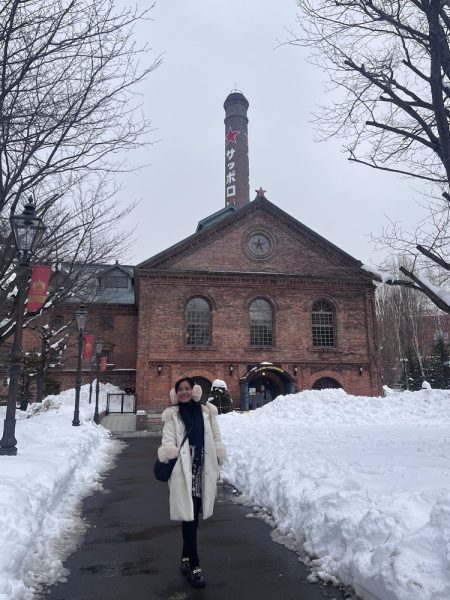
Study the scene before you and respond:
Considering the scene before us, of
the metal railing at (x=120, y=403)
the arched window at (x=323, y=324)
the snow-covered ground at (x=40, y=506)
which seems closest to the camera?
the snow-covered ground at (x=40, y=506)

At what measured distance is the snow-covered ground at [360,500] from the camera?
346 cm

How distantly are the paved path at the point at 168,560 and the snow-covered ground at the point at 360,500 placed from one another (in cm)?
28

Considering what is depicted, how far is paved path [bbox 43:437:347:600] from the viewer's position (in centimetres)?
409

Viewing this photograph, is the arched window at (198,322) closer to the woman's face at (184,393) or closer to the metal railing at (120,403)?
the metal railing at (120,403)

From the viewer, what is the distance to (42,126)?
8.46m

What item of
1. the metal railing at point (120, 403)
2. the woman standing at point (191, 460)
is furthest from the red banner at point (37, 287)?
the metal railing at point (120, 403)

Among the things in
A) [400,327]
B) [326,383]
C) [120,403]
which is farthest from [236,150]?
[120,403]

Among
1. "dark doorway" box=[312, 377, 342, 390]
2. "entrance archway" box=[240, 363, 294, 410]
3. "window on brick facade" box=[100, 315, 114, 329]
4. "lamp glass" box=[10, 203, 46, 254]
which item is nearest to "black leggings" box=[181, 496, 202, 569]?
"lamp glass" box=[10, 203, 46, 254]

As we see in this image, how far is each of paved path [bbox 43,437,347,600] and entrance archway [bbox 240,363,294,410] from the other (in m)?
19.5

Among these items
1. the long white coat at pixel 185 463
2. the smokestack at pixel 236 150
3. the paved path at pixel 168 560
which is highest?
the smokestack at pixel 236 150

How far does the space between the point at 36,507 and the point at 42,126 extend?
6.28 meters

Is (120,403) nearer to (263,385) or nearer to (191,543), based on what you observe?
(263,385)

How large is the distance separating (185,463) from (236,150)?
5112 centimetres

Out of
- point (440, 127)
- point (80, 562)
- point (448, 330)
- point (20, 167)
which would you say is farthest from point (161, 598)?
point (448, 330)
